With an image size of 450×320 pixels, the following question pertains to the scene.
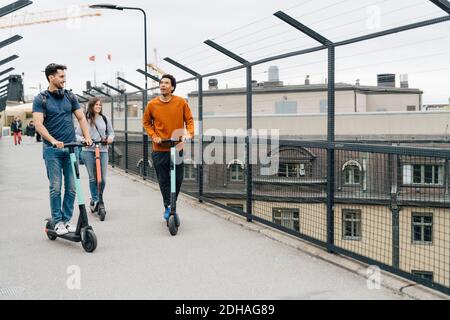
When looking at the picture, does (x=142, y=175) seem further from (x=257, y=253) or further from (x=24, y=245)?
(x=257, y=253)

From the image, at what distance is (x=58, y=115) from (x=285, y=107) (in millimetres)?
35766

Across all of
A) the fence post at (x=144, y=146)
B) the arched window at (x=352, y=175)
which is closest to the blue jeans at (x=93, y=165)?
the arched window at (x=352, y=175)

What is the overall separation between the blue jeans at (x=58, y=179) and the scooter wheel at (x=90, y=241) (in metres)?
0.61

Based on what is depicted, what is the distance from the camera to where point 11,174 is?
43.2 ft

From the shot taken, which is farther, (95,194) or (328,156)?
(95,194)

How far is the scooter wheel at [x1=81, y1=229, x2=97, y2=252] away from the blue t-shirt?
1.05 m

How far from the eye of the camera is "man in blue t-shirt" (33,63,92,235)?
16.5 feet

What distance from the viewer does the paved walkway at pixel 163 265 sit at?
374cm

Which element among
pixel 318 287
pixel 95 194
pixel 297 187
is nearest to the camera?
pixel 318 287

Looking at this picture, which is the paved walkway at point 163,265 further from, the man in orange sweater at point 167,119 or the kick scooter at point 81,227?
the man in orange sweater at point 167,119

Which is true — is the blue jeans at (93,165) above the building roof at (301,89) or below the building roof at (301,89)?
below

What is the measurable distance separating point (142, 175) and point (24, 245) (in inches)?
257

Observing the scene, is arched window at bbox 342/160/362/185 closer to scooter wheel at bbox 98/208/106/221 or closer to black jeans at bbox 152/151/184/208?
black jeans at bbox 152/151/184/208
